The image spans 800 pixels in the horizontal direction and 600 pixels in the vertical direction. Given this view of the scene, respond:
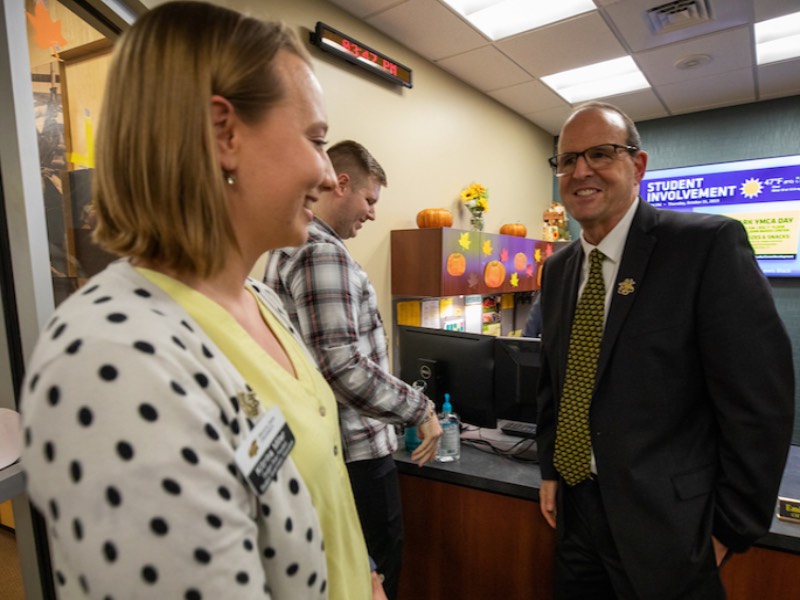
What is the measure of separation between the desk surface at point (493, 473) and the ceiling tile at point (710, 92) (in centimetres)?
302

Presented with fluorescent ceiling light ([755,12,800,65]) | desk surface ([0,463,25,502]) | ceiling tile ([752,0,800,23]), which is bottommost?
desk surface ([0,463,25,502])

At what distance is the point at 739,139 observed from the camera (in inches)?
162

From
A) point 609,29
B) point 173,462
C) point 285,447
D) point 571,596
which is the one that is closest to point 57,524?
point 173,462

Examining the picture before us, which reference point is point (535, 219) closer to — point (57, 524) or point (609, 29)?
point (609, 29)

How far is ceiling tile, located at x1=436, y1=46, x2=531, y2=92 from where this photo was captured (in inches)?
120

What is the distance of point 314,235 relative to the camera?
1.50 m

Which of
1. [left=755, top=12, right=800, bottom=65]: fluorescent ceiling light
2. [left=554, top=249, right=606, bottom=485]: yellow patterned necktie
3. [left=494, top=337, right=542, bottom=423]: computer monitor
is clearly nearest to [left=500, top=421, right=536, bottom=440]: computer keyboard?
[left=494, top=337, right=542, bottom=423]: computer monitor

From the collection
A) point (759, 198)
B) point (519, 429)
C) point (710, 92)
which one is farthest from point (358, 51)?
point (759, 198)

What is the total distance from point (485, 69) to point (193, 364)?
340cm

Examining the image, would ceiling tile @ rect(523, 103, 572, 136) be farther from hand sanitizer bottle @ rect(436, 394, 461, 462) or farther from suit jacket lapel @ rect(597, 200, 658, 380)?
hand sanitizer bottle @ rect(436, 394, 461, 462)

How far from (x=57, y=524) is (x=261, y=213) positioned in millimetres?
418

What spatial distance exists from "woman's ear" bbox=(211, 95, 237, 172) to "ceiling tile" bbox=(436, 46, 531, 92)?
2.83 meters

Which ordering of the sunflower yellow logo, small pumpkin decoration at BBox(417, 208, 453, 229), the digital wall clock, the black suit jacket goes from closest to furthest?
the black suit jacket < the digital wall clock < small pumpkin decoration at BBox(417, 208, 453, 229) < the sunflower yellow logo

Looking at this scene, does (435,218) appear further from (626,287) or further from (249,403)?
(249,403)
